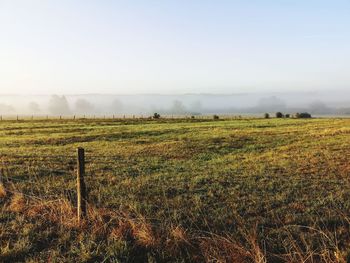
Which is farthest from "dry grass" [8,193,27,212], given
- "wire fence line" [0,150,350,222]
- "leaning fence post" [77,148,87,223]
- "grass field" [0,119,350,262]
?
"leaning fence post" [77,148,87,223]

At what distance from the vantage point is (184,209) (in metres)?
11.7

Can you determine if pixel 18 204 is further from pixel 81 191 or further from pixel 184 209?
pixel 184 209

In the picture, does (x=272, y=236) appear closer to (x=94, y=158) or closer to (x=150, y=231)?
(x=150, y=231)

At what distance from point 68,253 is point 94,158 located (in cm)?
1740

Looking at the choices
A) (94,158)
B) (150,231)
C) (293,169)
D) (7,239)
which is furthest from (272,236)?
(94,158)

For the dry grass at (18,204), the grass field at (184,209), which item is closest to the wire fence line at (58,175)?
the grass field at (184,209)

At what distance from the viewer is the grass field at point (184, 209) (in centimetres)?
752

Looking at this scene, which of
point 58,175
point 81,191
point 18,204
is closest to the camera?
point 81,191

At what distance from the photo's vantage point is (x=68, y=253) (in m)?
7.56

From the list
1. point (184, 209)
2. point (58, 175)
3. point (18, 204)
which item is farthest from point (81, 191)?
point (58, 175)

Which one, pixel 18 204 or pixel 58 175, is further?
pixel 58 175

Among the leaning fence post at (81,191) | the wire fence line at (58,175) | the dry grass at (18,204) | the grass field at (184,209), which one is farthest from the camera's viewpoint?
the wire fence line at (58,175)

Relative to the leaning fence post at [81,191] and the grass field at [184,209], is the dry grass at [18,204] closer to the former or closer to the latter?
the grass field at [184,209]

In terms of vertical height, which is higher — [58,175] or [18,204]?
[18,204]
